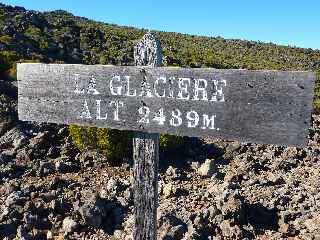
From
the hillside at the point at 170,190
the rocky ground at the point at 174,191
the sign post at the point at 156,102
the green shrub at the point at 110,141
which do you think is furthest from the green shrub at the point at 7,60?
the sign post at the point at 156,102

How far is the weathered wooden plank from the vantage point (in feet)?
12.2

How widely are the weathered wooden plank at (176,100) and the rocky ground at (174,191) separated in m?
4.06

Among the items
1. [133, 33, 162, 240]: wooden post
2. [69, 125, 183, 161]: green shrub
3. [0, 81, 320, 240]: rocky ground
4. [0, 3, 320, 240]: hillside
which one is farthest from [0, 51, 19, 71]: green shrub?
[133, 33, 162, 240]: wooden post

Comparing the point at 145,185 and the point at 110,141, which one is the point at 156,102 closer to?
the point at 145,185

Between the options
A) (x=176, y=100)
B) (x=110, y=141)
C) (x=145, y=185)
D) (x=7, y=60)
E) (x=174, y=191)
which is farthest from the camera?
(x=7, y=60)

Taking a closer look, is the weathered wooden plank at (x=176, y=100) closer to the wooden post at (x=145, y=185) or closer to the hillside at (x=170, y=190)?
the wooden post at (x=145, y=185)

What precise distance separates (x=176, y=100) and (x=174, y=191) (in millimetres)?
5552

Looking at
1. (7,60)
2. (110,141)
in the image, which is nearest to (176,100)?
(110,141)

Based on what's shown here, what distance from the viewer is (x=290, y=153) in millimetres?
10734

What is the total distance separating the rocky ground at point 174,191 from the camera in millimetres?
8359

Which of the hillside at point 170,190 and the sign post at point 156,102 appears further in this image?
the hillside at point 170,190

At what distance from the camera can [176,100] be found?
13.2 feet

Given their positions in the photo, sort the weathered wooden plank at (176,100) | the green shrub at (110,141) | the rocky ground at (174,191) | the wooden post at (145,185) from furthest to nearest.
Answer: the green shrub at (110,141) → the rocky ground at (174,191) → the wooden post at (145,185) → the weathered wooden plank at (176,100)

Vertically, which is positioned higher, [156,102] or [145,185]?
[156,102]
